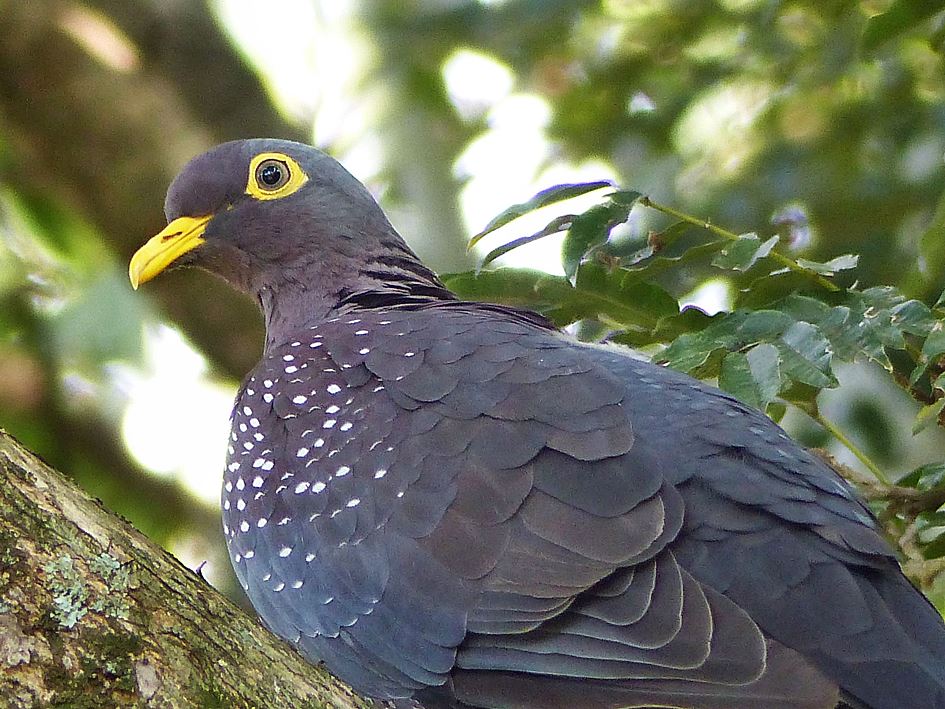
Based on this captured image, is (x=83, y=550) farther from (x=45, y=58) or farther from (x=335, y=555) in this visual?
(x=45, y=58)

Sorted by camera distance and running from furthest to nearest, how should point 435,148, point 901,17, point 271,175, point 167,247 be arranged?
1. point 435,148
2. point 271,175
3. point 167,247
4. point 901,17

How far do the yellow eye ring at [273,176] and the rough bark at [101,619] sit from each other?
83.0 inches

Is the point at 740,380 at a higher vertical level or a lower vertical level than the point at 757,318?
lower

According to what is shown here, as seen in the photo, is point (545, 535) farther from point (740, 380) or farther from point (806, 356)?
point (806, 356)

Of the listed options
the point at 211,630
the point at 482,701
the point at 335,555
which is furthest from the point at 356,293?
the point at 211,630

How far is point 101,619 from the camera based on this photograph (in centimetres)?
225

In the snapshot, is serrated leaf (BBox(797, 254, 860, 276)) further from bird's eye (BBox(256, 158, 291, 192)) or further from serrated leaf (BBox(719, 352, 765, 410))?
bird's eye (BBox(256, 158, 291, 192))

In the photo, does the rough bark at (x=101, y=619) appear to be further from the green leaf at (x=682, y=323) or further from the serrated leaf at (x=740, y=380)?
the green leaf at (x=682, y=323)

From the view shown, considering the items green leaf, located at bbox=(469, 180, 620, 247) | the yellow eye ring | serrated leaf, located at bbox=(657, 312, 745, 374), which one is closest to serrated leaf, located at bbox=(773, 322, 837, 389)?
serrated leaf, located at bbox=(657, 312, 745, 374)

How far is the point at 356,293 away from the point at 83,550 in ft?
6.74

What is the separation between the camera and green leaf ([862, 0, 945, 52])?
3936 millimetres

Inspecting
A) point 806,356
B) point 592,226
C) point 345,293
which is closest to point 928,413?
point 806,356

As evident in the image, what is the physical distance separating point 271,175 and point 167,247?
17.7 inches

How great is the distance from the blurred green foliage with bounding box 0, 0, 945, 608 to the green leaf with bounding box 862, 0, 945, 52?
903 millimetres
